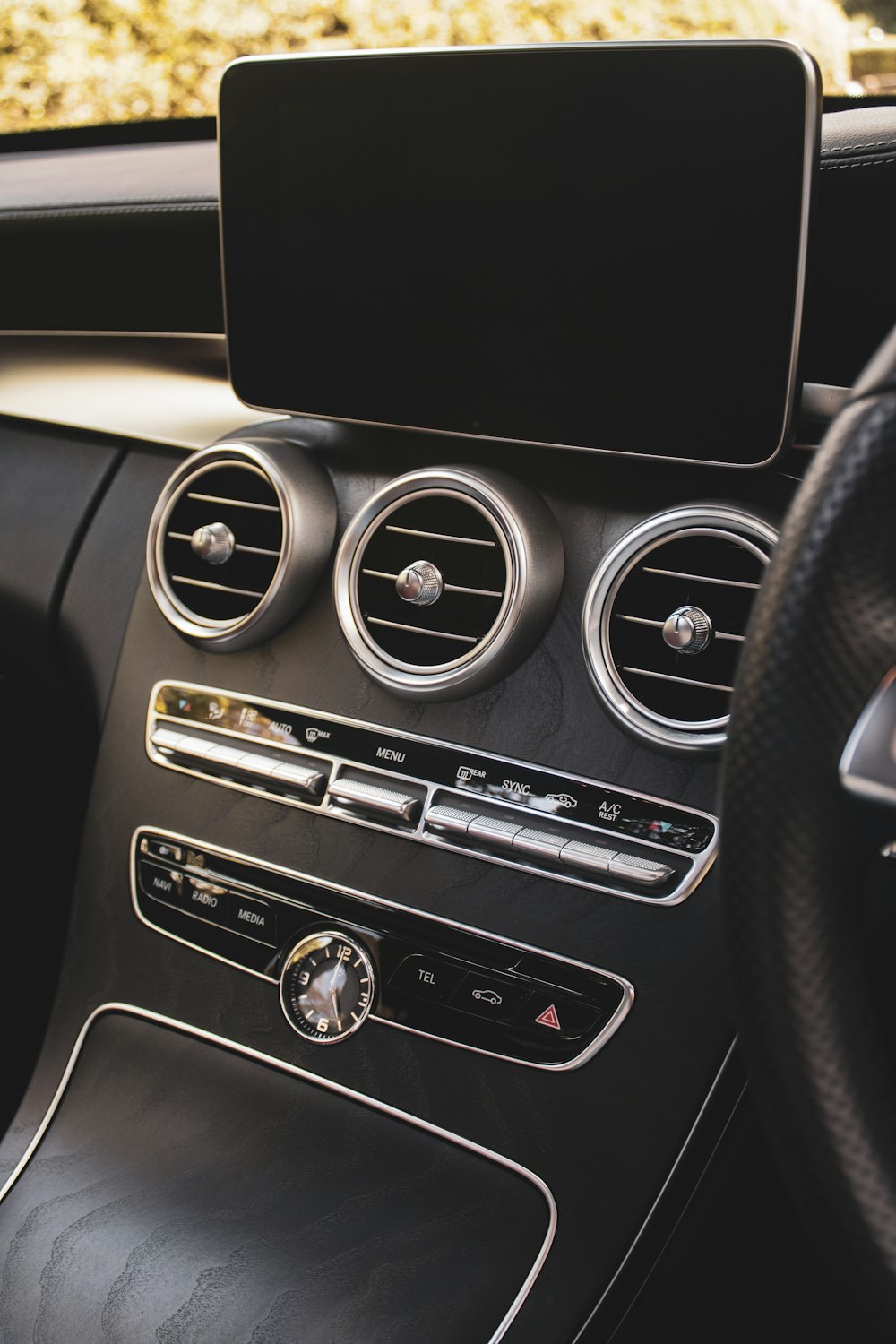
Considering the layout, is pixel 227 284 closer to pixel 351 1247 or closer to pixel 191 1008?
pixel 191 1008

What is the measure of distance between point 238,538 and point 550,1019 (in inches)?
20.9

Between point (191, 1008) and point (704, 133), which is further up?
point (704, 133)

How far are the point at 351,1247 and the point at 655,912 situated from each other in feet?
1.31

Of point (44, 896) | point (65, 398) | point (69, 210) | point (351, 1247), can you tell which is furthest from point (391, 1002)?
point (69, 210)

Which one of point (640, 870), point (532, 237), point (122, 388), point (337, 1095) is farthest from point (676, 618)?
point (122, 388)

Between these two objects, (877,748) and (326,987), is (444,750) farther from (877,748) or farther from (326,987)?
(877,748)

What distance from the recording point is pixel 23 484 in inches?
59.6

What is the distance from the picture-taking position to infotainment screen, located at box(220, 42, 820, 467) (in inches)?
34.2

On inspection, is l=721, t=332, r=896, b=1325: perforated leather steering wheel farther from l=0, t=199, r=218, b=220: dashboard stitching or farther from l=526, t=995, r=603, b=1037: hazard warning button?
l=0, t=199, r=218, b=220: dashboard stitching

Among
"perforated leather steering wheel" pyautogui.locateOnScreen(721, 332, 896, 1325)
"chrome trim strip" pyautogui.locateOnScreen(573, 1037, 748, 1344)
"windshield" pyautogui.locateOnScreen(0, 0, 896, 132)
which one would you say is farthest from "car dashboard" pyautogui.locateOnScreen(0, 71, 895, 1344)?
"windshield" pyautogui.locateOnScreen(0, 0, 896, 132)

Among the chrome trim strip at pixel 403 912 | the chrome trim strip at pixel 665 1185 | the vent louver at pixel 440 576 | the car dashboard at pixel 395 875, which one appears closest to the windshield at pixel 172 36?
the car dashboard at pixel 395 875

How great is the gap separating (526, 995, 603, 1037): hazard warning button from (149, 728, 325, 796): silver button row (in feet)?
0.92

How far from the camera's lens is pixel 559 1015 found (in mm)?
1061

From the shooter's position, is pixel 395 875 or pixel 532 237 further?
pixel 395 875
